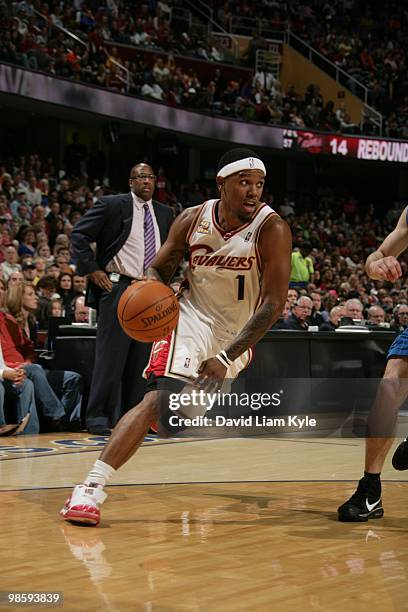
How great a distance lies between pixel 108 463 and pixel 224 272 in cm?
107

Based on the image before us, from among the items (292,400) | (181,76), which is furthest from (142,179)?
(181,76)

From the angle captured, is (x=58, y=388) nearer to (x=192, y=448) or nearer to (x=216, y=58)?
(x=192, y=448)

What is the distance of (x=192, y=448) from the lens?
24.5 feet

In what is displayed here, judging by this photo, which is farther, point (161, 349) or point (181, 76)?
point (181, 76)

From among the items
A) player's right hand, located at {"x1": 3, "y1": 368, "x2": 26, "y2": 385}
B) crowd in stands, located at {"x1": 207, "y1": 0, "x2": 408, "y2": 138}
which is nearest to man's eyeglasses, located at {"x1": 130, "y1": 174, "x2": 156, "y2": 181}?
player's right hand, located at {"x1": 3, "y1": 368, "x2": 26, "y2": 385}

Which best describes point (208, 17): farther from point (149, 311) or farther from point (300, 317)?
point (149, 311)

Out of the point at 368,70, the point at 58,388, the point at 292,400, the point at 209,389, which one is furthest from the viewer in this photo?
the point at 368,70

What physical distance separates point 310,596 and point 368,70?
2871 centimetres

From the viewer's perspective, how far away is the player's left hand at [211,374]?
14.8 ft

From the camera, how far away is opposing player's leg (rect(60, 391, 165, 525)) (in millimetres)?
4422

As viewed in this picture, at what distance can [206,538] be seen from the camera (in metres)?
4.24

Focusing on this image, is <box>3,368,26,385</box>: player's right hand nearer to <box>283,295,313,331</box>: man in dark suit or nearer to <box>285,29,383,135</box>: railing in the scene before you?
<box>283,295,313,331</box>: man in dark suit

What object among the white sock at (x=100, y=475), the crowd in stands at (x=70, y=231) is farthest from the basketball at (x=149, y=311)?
the crowd in stands at (x=70, y=231)

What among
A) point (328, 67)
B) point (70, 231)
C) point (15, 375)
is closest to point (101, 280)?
point (15, 375)
